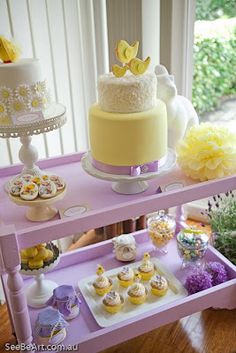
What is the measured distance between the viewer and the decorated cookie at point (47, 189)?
1.02 metres

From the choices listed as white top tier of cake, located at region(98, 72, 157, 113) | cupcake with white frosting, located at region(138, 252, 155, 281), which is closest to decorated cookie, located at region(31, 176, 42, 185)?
white top tier of cake, located at region(98, 72, 157, 113)

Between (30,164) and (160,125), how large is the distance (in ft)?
1.25

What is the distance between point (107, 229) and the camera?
5.87 ft

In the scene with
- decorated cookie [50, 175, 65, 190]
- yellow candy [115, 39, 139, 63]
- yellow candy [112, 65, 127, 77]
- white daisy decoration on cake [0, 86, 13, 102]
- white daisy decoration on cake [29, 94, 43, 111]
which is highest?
yellow candy [115, 39, 139, 63]

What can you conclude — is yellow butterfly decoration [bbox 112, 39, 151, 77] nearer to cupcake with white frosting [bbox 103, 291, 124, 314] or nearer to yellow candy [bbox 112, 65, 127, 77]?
yellow candy [bbox 112, 65, 127, 77]

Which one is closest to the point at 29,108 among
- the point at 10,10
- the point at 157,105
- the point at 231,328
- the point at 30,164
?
the point at 30,164

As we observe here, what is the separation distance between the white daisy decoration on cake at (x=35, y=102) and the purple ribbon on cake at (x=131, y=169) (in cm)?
22

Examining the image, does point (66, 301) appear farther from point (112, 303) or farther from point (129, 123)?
point (129, 123)

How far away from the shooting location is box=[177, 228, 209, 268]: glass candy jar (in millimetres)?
1383

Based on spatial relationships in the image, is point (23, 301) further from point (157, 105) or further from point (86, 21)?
point (86, 21)

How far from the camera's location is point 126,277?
1.32 m

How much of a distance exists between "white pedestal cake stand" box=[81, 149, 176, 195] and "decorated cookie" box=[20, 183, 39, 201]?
0.53 feet

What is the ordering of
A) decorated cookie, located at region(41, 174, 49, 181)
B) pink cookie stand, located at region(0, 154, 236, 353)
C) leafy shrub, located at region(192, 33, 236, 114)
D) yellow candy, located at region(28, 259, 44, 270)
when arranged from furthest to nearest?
leafy shrub, located at region(192, 33, 236, 114)
yellow candy, located at region(28, 259, 44, 270)
decorated cookie, located at region(41, 174, 49, 181)
pink cookie stand, located at region(0, 154, 236, 353)

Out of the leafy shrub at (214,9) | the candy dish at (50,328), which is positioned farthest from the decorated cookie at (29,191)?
the leafy shrub at (214,9)
